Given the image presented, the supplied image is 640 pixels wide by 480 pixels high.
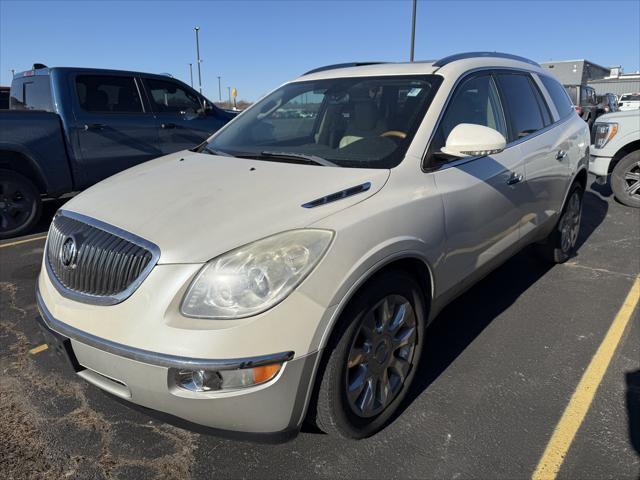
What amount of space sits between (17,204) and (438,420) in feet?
18.0

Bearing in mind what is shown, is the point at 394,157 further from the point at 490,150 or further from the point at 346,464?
the point at 346,464

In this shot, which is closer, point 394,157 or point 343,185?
point 343,185

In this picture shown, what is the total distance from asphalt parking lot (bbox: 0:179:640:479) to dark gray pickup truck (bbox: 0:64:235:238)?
2492 mm

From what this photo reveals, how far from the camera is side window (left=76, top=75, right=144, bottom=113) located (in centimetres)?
620

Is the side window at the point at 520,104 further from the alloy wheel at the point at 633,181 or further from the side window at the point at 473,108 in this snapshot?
the alloy wheel at the point at 633,181

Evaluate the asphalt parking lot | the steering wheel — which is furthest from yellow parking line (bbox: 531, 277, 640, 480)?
the steering wheel

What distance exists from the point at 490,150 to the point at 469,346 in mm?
1341

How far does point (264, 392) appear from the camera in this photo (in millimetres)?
1836

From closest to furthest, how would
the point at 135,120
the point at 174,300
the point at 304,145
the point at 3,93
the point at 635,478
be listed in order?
the point at 174,300 < the point at 635,478 < the point at 304,145 < the point at 135,120 < the point at 3,93

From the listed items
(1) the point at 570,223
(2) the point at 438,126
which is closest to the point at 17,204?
(2) the point at 438,126

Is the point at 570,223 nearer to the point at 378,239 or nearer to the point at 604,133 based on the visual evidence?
the point at 604,133

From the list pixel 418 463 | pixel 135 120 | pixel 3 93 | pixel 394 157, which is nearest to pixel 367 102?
pixel 394 157

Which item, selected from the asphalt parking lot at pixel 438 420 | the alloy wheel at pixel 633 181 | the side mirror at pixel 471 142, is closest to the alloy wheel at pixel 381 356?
the asphalt parking lot at pixel 438 420

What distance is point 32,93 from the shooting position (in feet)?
21.3
